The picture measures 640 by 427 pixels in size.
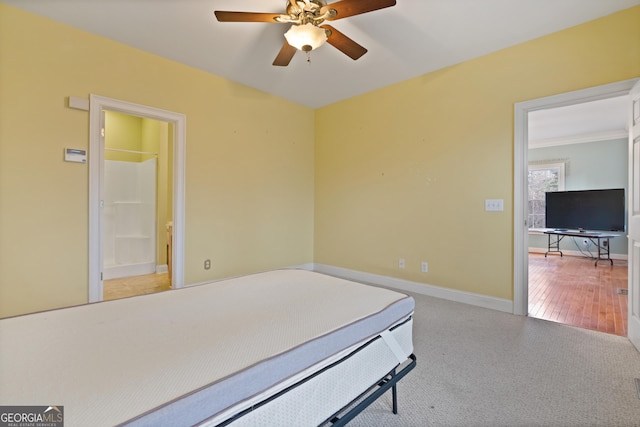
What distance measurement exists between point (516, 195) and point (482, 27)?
153cm

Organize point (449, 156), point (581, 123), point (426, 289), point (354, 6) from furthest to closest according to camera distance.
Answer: point (581, 123)
point (426, 289)
point (449, 156)
point (354, 6)

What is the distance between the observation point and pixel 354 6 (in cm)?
184

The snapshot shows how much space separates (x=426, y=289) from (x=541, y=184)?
5.79 metres

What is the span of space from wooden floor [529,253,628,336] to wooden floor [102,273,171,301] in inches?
168

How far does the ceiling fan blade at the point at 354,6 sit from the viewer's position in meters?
1.78

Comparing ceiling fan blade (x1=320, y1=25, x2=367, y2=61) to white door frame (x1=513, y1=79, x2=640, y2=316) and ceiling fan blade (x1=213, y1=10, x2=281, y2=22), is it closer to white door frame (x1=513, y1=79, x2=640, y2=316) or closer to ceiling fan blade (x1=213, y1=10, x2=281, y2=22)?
ceiling fan blade (x1=213, y1=10, x2=281, y2=22)

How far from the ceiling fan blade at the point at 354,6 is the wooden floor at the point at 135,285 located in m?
3.36

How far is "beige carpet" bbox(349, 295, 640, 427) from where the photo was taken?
4.51 ft

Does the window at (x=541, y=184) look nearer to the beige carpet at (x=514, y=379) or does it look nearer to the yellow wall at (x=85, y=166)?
the beige carpet at (x=514, y=379)

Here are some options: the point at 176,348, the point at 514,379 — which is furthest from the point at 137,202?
the point at 514,379

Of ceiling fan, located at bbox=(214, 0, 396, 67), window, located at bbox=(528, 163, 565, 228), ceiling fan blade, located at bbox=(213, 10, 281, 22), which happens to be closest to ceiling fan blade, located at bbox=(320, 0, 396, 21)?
ceiling fan, located at bbox=(214, 0, 396, 67)

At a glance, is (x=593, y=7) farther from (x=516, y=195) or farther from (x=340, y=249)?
(x=340, y=249)

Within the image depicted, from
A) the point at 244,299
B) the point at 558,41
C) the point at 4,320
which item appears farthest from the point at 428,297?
the point at 4,320

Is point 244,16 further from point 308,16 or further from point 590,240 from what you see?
point 590,240
